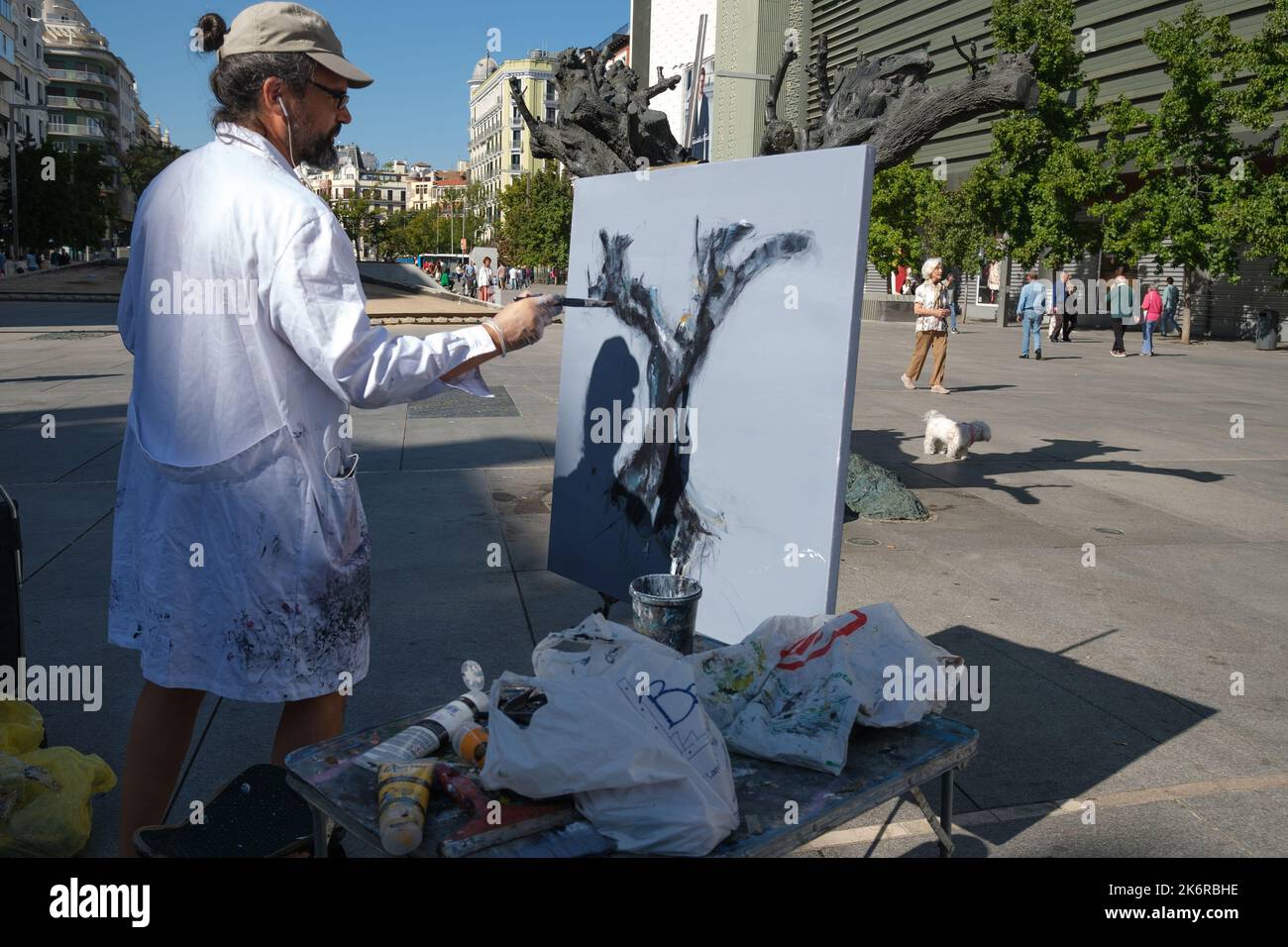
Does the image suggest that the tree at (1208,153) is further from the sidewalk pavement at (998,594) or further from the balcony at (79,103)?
the balcony at (79,103)

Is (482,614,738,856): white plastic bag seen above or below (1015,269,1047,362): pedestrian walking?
below

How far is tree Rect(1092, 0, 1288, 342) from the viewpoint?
72.8 ft

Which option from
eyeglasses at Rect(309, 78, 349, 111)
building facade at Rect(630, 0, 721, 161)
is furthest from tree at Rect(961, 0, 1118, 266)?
eyeglasses at Rect(309, 78, 349, 111)

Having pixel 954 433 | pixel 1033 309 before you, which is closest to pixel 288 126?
pixel 954 433

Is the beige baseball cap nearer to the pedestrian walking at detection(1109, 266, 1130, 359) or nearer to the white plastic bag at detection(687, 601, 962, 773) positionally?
the white plastic bag at detection(687, 601, 962, 773)

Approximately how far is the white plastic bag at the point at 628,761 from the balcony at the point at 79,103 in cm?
10911

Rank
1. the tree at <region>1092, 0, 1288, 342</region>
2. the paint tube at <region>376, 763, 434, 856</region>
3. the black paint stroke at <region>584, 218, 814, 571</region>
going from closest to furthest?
1. the paint tube at <region>376, 763, 434, 856</region>
2. the black paint stroke at <region>584, 218, 814, 571</region>
3. the tree at <region>1092, 0, 1288, 342</region>

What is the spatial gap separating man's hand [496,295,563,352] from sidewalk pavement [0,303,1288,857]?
3.78 feet

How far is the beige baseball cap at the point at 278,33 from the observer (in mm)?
2275

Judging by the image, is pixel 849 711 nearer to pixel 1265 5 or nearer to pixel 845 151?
pixel 845 151

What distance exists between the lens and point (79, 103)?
9606 cm
